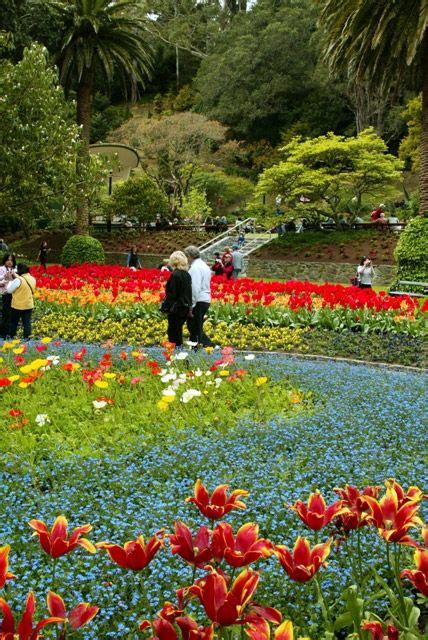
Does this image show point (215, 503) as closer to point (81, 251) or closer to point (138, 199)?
point (81, 251)

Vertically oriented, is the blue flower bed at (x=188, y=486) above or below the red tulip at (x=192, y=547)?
below

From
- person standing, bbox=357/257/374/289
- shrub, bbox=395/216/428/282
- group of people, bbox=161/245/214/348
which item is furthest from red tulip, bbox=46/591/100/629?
shrub, bbox=395/216/428/282

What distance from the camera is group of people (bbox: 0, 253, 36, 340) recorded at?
426 inches

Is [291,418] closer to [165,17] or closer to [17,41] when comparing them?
[17,41]

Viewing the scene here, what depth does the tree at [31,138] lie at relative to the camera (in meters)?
18.0

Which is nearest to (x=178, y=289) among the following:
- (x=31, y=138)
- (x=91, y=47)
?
(x=31, y=138)

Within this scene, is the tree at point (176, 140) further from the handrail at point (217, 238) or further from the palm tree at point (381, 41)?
the palm tree at point (381, 41)

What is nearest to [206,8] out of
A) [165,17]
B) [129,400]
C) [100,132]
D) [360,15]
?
[165,17]

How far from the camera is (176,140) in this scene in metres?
37.3

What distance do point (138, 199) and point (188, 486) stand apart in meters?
35.1

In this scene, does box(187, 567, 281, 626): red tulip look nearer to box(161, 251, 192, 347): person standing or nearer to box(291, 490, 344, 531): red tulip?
box(291, 490, 344, 531): red tulip

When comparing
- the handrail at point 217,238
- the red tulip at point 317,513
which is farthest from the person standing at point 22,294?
the handrail at point 217,238

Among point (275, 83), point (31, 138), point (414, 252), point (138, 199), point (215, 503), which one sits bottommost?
point (215, 503)

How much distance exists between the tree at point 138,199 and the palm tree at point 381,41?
18.3 m
